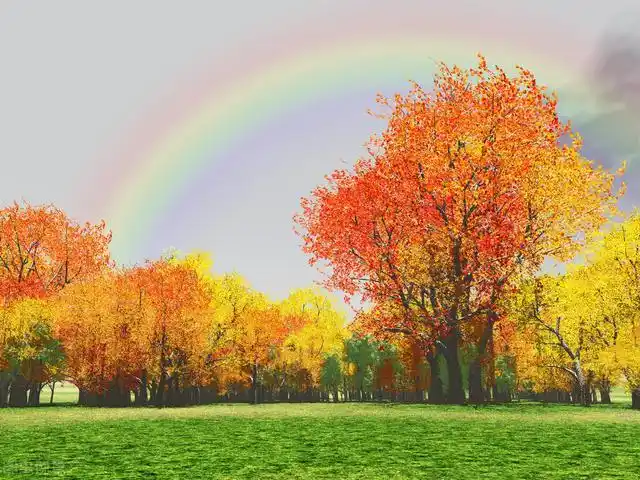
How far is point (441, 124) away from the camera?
3666 centimetres

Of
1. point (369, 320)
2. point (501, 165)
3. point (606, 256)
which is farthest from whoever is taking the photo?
point (606, 256)

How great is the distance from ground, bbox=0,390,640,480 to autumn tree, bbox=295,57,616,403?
13.0 meters

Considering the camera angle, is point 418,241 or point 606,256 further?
point 606,256

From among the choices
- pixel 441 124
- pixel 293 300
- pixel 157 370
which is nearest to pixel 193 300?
pixel 157 370

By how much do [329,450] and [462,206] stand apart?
75.3 feet

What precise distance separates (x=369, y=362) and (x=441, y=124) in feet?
149

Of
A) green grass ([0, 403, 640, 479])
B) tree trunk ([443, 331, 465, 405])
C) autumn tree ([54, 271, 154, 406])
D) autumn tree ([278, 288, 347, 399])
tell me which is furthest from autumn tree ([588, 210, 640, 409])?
autumn tree ([278, 288, 347, 399])

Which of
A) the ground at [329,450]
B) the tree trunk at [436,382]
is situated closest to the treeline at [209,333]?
the tree trunk at [436,382]

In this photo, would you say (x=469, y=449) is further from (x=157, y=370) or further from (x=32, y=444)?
(x=157, y=370)

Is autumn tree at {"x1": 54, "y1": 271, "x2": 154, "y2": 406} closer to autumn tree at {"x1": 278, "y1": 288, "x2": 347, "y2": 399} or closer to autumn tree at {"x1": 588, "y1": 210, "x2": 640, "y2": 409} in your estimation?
autumn tree at {"x1": 278, "y1": 288, "x2": 347, "y2": 399}

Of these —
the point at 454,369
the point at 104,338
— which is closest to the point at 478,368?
the point at 454,369

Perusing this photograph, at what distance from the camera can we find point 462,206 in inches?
1419

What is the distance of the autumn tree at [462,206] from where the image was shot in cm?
3491

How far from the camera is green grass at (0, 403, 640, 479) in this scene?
12.2m
